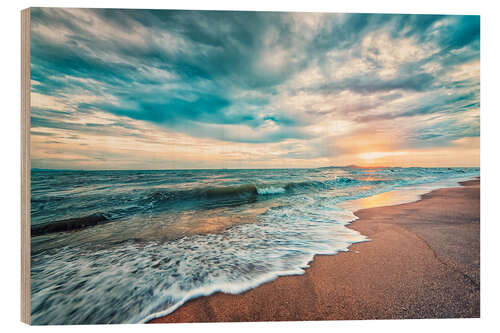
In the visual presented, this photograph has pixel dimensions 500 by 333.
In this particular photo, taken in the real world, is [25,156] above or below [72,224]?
above

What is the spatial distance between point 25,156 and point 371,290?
3.36 m

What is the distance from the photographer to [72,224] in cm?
276

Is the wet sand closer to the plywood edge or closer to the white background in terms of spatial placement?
the white background

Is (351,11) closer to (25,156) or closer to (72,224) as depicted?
(25,156)

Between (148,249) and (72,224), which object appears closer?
(148,249)

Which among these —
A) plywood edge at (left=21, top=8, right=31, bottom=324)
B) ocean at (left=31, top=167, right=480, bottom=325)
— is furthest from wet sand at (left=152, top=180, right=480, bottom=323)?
plywood edge at (left=21, top=8, right=31, bottom=324)

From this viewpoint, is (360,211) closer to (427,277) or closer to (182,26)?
(427,277)

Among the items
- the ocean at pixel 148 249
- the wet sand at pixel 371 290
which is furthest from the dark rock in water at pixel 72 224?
the wet sand at pixel 371 290

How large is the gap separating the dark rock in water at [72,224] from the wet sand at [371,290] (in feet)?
7.53

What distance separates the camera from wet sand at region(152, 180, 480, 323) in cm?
136

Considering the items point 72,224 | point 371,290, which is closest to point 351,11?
point 371,290

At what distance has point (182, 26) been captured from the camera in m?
2.00

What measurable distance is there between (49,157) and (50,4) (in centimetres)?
153
